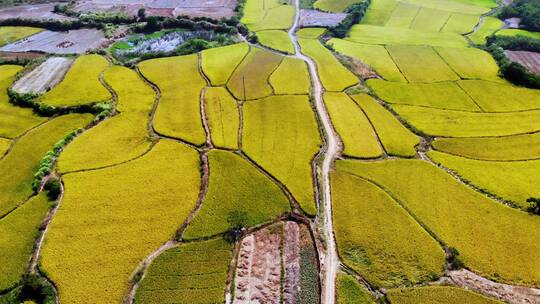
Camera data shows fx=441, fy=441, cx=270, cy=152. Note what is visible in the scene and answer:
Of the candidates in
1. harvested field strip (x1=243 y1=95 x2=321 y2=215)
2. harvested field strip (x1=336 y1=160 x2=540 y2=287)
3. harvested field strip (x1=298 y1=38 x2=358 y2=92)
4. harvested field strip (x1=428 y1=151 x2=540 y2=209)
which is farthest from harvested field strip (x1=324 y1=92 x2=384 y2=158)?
harvested field strip (x1=428 y1=151 x2=540 y2=209)

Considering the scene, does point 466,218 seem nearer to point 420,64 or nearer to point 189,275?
point 189,275

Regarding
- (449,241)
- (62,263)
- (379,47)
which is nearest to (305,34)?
(379,47)

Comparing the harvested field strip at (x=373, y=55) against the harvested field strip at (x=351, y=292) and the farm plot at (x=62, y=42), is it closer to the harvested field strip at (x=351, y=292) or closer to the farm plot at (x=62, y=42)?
the harvested field strip at (x=351, y=292)

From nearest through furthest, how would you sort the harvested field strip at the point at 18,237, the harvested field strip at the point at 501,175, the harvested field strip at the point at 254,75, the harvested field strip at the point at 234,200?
the harvested field strip at the point at 18,237, the harvested field strip at the point at 234,200, the harvested field strip at the point at 501,175, the harvested field strip at the point at 254,75

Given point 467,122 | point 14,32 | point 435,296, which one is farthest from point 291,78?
point 14,32

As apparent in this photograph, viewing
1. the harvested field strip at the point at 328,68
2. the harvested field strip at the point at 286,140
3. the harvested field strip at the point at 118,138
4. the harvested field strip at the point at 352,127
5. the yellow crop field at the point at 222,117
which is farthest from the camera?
the harvested field strip at the point at 328,68

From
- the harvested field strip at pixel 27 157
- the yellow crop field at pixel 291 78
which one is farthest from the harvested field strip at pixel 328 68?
the harvested field strip at pixel 27 157
